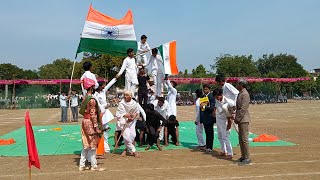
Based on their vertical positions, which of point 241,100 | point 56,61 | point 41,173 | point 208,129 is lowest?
point 41,173

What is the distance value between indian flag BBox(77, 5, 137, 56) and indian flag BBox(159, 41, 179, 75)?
1229 millimetres

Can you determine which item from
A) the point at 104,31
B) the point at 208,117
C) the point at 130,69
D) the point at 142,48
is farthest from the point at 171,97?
the point at 104,31

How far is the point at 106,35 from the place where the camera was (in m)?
12.0

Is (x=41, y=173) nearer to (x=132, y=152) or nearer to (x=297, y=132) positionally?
(x=132, y=152)

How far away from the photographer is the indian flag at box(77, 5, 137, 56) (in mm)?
11719

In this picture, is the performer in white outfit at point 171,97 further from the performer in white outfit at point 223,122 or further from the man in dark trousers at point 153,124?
the performer in white outfit at point 223,122

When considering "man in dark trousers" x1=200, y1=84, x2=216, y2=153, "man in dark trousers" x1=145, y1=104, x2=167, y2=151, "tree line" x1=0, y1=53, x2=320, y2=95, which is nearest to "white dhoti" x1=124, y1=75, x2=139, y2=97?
"man in dark trousers" x1=145, y1=104, x2=167, y2=151

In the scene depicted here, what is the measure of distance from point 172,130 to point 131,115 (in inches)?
98.0

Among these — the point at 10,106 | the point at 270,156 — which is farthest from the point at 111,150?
the point at 10,106

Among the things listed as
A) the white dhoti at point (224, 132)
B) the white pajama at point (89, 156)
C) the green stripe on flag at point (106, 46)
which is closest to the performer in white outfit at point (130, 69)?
the green stripe on flag at point (106, 46)

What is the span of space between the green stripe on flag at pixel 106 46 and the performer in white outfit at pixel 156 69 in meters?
0.93

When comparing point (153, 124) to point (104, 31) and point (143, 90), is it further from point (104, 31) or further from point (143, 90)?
point (104, 31)

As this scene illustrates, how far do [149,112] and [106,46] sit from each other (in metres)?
2.80

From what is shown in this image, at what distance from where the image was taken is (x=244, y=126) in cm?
853
